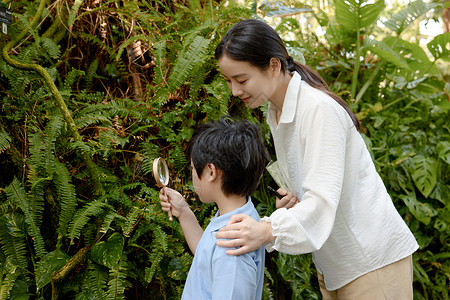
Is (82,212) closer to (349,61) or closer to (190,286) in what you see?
(190,286)

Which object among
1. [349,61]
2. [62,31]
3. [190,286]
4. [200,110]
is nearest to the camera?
[190,286]

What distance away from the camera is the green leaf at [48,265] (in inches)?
82.4

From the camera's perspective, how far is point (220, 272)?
4.91 ft

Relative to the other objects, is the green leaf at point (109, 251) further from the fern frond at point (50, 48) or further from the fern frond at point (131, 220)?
the fern frond at point (50, 48)

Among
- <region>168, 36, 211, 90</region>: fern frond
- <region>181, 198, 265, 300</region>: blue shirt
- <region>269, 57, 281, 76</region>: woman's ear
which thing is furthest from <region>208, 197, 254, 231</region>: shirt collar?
<region>168, 36, 211, 90</region>: fern frond

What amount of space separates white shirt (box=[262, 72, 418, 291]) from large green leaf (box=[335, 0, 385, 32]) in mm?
2436

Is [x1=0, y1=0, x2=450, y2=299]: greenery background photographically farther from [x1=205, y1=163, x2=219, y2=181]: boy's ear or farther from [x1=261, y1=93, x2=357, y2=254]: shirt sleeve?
[x1=261, y1=93, x2=357, y2=254]: shirt sleeve

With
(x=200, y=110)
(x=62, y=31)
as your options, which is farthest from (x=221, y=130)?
(x=62, y=31)

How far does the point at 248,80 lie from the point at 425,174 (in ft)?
8.58

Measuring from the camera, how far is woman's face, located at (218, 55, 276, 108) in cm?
173

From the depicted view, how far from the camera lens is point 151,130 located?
9.53ft

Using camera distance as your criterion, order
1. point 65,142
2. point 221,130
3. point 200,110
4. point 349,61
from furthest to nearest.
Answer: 1. point 349,61
2. point 200,110
3. point 65,142
4. point 221,130

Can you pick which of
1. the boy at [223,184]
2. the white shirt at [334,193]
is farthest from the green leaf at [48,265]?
the white shirt at [334,193]

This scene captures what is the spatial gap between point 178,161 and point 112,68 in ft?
3.46
